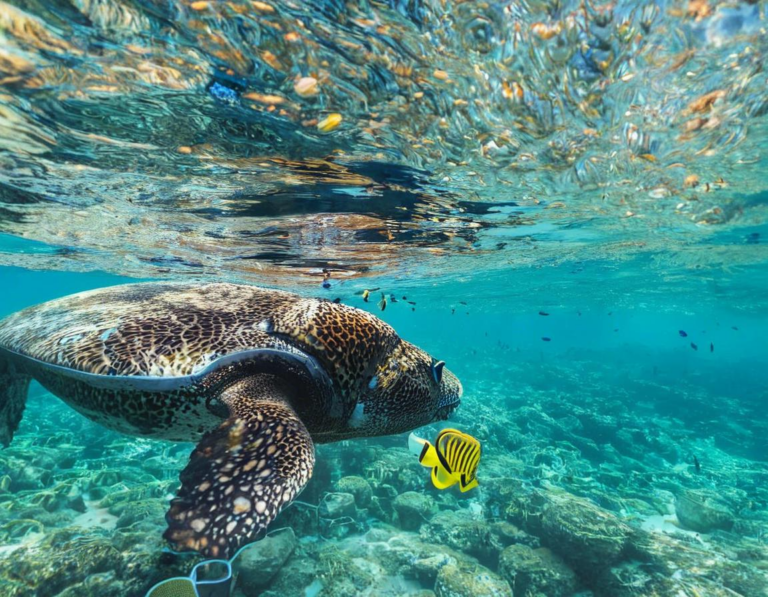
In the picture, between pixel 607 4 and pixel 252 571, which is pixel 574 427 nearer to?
pixel 252 571

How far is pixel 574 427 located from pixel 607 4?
19841mm

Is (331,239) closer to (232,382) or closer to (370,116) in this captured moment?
(370,116)

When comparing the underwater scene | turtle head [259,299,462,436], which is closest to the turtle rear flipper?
the underwater scene

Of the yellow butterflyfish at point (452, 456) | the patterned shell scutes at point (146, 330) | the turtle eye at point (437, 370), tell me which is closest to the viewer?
the patterned shell scutes at point (146, 330)

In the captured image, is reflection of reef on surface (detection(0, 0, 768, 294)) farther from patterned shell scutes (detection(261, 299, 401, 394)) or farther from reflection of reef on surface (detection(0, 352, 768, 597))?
reflection of reef on surface (detection(0, 352, 768, 597))

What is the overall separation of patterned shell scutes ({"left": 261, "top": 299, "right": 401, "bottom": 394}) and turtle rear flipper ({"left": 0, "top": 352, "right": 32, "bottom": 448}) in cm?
370

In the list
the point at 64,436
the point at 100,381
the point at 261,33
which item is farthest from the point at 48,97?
the point at 64,436

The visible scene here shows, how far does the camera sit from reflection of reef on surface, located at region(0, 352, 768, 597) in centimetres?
691

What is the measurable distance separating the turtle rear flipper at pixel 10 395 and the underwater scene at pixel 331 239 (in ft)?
0.17

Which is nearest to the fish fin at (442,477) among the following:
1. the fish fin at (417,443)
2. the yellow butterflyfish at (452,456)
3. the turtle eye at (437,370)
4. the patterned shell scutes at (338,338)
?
the yellow butterflyfish at (452,456)

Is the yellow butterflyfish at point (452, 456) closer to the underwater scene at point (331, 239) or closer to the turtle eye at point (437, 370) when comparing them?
the underwater scene at point (331, 239)

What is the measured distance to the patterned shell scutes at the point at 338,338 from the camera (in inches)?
127

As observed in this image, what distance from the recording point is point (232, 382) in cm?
308

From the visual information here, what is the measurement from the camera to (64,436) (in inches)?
619
